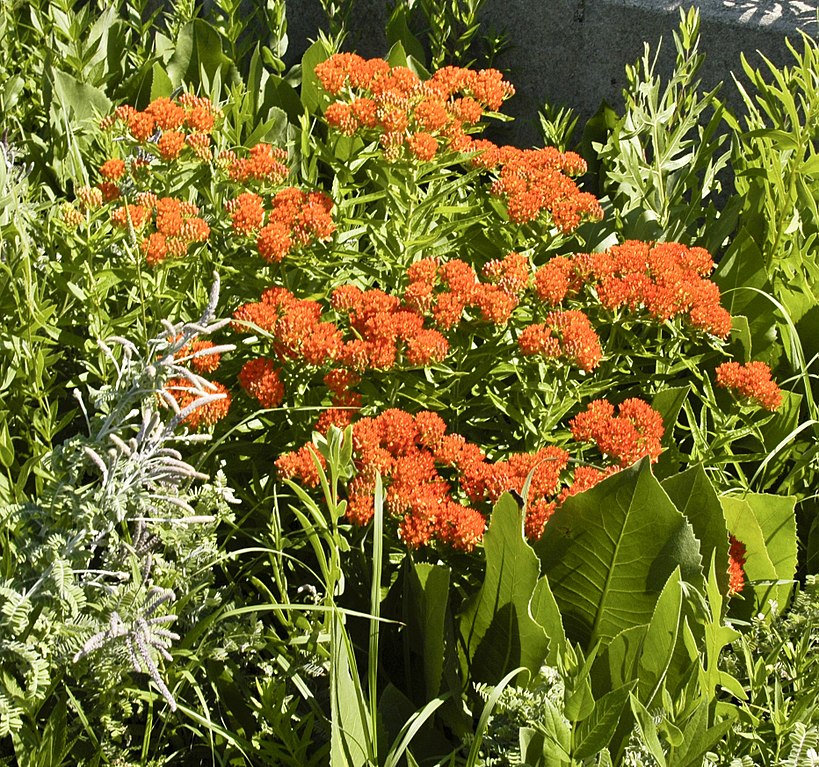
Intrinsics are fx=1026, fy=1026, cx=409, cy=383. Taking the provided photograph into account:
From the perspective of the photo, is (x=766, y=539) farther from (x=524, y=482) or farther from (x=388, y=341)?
(x=388, y=341)

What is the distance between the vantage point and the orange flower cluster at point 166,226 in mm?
1912

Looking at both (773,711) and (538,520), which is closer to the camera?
(773,711)

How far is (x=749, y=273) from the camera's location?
249 centimetres

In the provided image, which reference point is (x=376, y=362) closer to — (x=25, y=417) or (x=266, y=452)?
(x=266, y=452)

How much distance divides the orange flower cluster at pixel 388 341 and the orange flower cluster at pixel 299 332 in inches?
1.4

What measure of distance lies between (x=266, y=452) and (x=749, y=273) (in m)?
1.26

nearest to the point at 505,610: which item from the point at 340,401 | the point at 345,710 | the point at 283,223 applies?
the point at 345,710

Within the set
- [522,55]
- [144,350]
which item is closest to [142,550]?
[144,350]

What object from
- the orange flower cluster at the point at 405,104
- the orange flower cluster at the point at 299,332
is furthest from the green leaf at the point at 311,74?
the orange flower cluster at the point at 299,332

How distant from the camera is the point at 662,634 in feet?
4.82

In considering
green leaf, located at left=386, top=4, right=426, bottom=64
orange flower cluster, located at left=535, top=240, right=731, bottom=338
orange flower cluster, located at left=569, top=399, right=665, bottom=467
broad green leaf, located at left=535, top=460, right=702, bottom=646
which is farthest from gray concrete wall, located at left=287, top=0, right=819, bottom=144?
broad green leaf, located at left=535, top=460, right=702, bottom=646

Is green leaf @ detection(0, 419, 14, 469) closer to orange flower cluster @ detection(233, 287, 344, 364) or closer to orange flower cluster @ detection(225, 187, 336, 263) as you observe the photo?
orange flower cluster @ detection(233, 287, 344, 364)

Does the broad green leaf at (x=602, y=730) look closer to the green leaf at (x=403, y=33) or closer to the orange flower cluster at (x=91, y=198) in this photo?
the orange flower cluster at (x=91, y=198)

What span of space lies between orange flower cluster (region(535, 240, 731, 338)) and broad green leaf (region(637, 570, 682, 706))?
0.62 m
